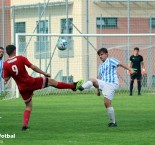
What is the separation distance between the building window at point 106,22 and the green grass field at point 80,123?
1126cm

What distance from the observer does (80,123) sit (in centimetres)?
1734

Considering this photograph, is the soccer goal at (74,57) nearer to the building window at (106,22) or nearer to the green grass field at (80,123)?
the building window at (106,22)

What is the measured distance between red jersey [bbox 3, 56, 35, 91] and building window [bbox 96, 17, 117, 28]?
73.2ft

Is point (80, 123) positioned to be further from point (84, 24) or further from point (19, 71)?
point (84, 24)

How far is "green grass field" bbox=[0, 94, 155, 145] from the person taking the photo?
536 inches

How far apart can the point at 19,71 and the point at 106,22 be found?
2349cm

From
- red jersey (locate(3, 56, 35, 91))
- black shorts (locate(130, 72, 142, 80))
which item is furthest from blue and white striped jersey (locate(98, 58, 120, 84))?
black shorts (locate(130, 72, 142, 80))

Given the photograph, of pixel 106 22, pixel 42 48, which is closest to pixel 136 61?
pixel 42 48

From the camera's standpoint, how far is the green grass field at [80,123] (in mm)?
13609

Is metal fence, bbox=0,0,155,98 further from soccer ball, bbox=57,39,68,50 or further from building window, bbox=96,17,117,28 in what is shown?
soccer ball, bbox=57,39,68,50

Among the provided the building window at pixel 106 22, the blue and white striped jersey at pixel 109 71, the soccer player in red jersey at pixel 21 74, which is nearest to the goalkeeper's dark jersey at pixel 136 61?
the building window at pixel 106 22

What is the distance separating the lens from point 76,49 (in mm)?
34188

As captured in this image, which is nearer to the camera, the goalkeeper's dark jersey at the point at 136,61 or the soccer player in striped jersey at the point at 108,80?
the soccer player in striped jersey at the point at 108,80

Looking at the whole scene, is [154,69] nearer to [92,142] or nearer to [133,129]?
[133,129]
